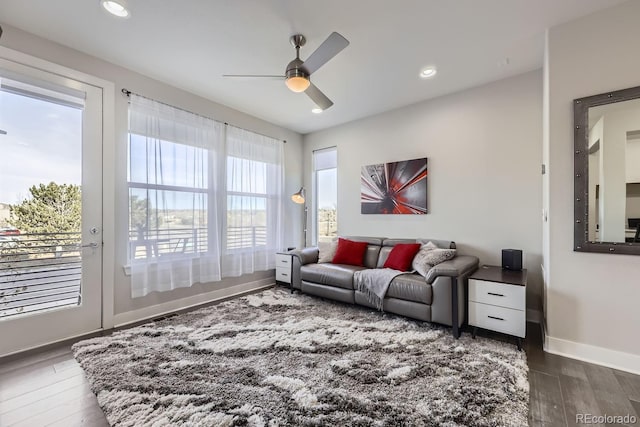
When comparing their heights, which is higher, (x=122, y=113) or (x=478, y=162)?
(x=122, y=113)

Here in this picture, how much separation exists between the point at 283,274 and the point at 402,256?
187cm

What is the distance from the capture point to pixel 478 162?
10.8 feet

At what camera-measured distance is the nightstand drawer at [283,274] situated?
407cm

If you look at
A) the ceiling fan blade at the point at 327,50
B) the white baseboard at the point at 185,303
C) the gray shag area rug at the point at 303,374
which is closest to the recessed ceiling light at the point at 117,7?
the ceiling fan blade at the point at 327,50

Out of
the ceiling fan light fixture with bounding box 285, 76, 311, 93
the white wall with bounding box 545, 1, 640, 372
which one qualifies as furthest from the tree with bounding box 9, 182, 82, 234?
the white wall with bounding box 545, 1, 640, 372

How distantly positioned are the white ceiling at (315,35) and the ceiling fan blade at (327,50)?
1.17ft

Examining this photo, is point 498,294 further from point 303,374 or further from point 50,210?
point 50,210

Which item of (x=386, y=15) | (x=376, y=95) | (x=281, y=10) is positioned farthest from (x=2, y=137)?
(x=376, y=95)

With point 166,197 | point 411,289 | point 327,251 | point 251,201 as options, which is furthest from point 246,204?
point 411,289

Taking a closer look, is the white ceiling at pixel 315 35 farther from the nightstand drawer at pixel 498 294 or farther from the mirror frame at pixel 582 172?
the nightstand drawer at pixel 498 294

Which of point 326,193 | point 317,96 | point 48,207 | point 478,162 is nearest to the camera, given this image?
point 48,207

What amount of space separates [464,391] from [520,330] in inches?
38.6

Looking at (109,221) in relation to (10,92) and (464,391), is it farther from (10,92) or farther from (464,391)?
(464,391)

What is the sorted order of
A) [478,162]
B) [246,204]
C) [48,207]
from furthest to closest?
[246,204], [478,162], [48,207]
